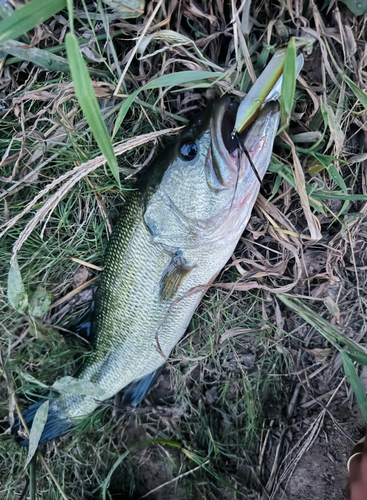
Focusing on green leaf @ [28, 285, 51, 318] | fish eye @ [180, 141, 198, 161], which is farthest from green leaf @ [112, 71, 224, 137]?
green leaf @ [28, 285, 51, 318]

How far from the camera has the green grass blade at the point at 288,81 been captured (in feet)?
3.44

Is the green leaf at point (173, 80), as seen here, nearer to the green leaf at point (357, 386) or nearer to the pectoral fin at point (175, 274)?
the pectoral fin at point (175, 274)

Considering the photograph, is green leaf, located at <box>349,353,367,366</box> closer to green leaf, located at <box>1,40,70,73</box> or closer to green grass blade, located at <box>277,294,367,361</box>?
green grass blade, located at <box>277,294,367,361</box>

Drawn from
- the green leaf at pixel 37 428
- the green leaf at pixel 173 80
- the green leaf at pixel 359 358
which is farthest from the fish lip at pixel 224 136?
the green leaf at pixel 37 428

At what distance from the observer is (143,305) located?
1580 mm

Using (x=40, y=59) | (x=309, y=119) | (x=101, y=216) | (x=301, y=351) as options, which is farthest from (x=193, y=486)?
(x=40, y=59)

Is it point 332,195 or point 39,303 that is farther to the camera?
point 39,303

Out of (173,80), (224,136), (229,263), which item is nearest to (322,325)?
(229,263)

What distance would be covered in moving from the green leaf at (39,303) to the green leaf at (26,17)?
1184 millimetres

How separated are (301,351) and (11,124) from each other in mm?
1973

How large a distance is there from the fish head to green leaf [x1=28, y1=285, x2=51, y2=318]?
29.9 inches

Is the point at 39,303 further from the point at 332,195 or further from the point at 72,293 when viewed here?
the point at 332,195

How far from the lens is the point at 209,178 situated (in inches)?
51.7

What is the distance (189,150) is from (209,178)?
6.0 inches
